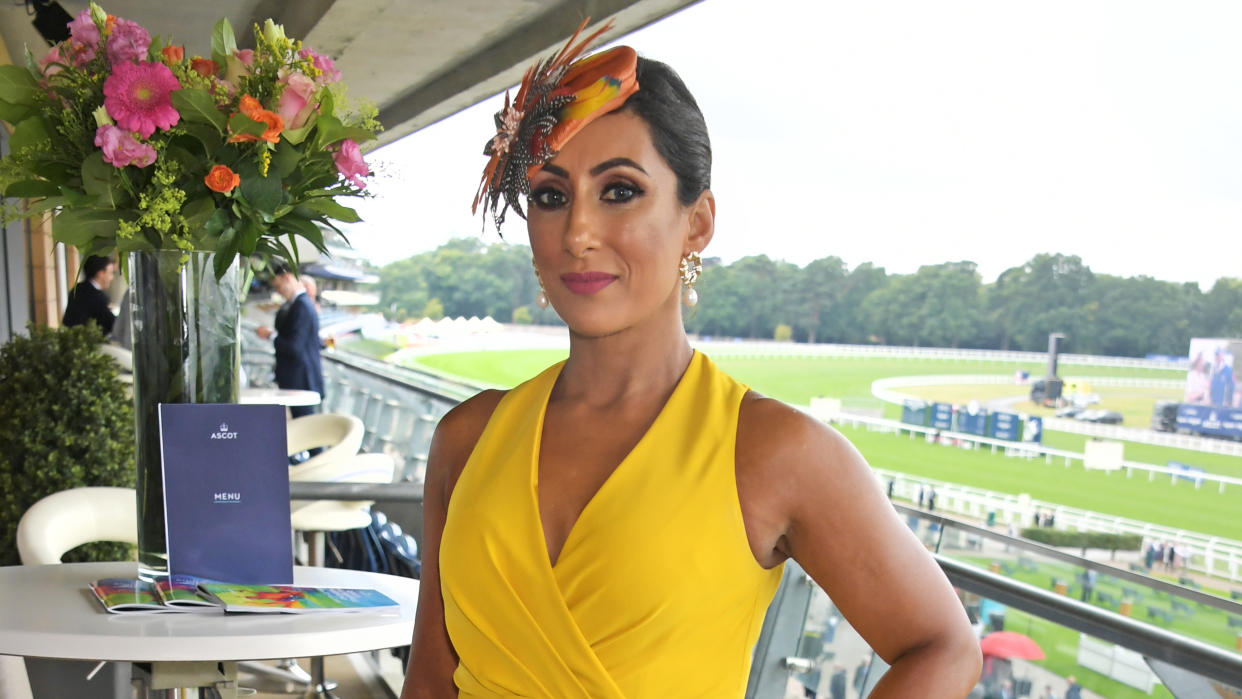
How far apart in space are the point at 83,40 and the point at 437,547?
1.12 m

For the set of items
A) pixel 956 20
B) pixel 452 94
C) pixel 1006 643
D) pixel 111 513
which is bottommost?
pixel 1006 643

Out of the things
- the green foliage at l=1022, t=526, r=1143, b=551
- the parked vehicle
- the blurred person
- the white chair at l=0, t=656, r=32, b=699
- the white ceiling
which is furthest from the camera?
the parked vehicle

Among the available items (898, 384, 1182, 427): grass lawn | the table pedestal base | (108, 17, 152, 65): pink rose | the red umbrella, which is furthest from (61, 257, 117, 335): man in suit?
(898, 384, 1182, 427): grass lawn

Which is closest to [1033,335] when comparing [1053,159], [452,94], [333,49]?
[1053,159]

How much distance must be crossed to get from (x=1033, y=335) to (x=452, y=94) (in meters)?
20.3

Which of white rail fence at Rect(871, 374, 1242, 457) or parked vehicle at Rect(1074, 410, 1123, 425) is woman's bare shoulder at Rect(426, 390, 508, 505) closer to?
white rail fence at Rect(871, 374, 1242, 457)

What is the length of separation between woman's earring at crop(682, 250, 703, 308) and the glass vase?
0.98 metres

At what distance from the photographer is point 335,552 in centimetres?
559

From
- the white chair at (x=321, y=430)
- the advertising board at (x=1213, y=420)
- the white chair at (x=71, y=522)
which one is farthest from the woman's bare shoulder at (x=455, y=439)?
the advertising board at (x=1213, y=420)

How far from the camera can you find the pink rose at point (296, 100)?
5.27 feet

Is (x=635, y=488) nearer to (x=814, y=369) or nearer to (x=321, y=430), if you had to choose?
(x=321, y=430)

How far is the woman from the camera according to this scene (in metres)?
0.86

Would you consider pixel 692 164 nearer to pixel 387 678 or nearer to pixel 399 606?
pixel 399 606

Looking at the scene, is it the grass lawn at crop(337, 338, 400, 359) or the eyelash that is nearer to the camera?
the eyelash
